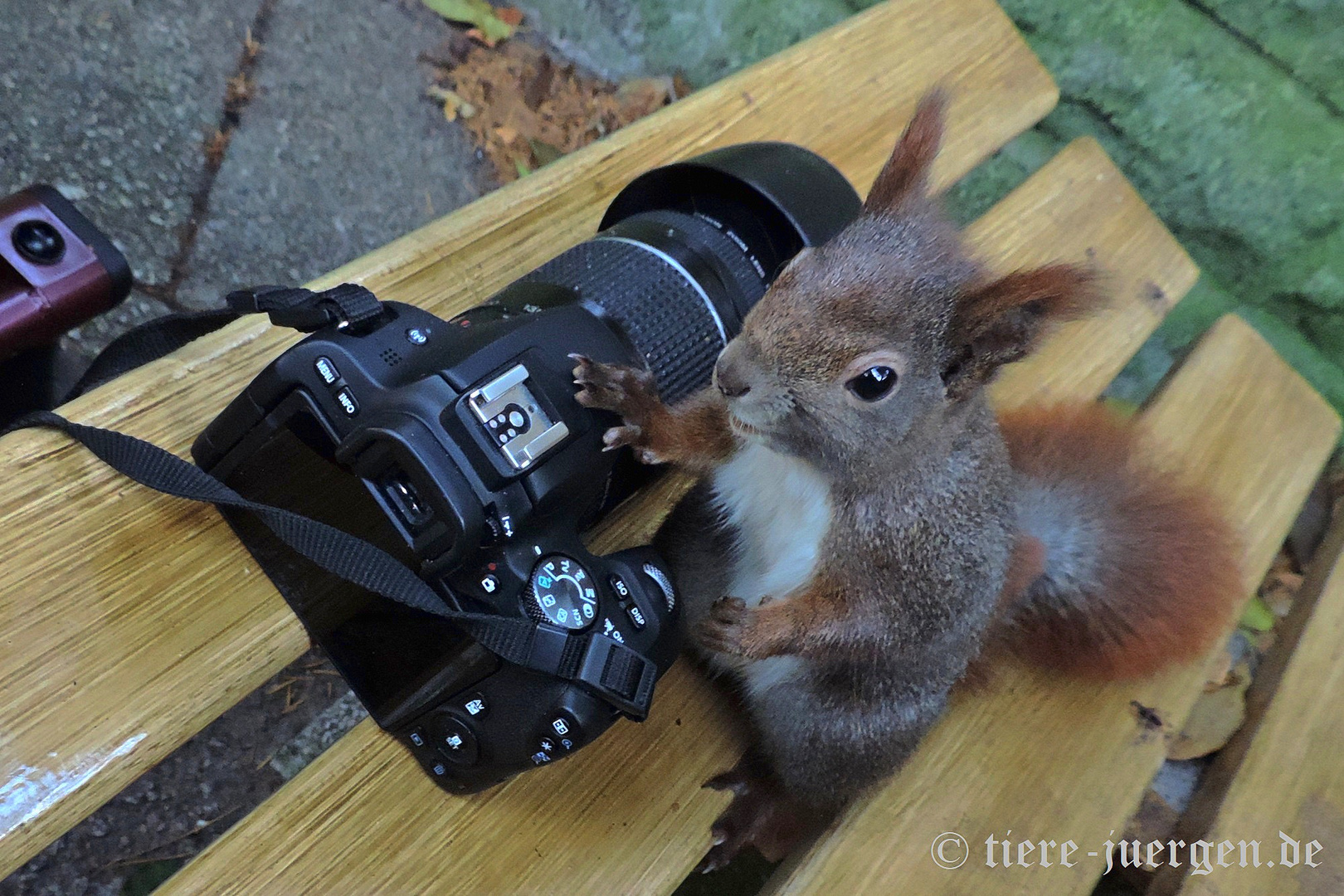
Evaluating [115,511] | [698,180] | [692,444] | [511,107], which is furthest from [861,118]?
[115,511]

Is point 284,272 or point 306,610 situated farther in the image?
point 284,272

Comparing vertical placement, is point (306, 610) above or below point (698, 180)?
below

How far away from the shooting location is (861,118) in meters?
1.21

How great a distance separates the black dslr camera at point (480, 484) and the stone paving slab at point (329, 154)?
82 cm

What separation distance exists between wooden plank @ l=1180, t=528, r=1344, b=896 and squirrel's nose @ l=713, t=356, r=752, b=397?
2.60ft

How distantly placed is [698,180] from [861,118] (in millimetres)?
403

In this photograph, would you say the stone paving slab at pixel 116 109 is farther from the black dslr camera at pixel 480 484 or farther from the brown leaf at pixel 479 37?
the black dslr camera at pixel 480 484

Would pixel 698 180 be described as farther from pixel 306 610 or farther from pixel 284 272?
pixel 284 272

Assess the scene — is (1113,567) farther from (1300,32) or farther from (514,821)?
(1300,32)

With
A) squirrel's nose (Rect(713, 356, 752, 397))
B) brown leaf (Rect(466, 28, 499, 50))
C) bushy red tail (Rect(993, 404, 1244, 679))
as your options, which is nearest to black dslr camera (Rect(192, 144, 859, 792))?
squirrel's nose (Rect(713, 356, 752, 397))

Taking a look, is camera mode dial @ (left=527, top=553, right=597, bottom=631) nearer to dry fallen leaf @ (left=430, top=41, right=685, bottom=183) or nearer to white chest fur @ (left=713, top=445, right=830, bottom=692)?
white chest fur @ (left=713, top=445, right=830, bottom=692)


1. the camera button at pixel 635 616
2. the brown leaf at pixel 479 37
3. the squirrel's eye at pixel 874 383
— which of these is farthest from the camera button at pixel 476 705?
the brown leaf at pixel 479 37

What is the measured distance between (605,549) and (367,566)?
1.17 feet

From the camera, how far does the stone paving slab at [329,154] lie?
1.46m
